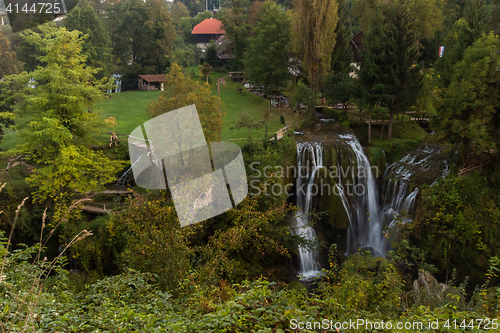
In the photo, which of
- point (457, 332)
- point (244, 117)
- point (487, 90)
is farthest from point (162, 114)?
point (487, 90)

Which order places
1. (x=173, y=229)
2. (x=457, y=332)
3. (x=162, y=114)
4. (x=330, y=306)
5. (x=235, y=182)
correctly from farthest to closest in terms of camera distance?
(x=162, y=114), (x=235, y=182), (x=173, y=229), (x=330, y=306), (x=457, y=332)

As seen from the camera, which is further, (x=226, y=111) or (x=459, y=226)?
(x=226, y=111)

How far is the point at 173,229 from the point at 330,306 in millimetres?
3743

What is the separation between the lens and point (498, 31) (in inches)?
995

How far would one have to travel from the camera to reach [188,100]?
15094 millimetres

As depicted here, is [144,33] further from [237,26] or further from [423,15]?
[423,15]

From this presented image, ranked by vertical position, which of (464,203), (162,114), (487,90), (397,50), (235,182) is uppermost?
(397,50)

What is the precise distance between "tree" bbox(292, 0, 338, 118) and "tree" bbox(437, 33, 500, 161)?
10211 millimetres

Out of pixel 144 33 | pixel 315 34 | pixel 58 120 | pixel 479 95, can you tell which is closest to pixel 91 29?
pixel 144 33

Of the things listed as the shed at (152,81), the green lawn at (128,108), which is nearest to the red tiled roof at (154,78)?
the shed at (152,81)

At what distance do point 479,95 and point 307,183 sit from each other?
30.4 feet

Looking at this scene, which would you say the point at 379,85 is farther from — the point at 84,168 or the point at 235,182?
the point at 84,168

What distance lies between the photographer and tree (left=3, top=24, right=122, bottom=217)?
1330 centimetres

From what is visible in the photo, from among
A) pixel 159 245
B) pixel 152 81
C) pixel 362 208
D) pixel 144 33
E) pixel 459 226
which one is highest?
pixel 144 33
